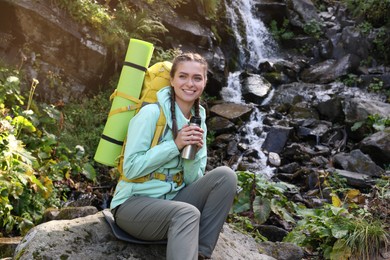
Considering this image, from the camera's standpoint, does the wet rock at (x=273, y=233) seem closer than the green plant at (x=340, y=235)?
No

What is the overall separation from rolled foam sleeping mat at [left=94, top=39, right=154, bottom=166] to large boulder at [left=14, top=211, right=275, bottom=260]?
1.66ft

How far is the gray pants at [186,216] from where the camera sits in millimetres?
2781

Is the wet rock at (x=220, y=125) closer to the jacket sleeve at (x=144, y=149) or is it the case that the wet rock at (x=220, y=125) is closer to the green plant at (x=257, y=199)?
the green plant at (x=257, y=199)

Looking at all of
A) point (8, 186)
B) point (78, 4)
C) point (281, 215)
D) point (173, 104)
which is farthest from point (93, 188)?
point (173, 104)

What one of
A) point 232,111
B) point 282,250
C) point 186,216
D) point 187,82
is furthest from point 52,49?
point 186,216

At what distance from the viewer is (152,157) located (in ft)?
9.74

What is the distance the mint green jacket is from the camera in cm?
299

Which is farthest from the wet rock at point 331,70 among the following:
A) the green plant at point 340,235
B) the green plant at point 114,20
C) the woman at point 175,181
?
the woman at point 175,181

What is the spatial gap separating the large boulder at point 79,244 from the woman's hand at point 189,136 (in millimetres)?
853

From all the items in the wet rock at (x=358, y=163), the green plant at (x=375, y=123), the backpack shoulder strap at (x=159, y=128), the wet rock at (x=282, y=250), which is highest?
the green plant at (x=375, y=123)

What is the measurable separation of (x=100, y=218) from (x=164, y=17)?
9.40 m

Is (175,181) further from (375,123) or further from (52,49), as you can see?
(375,123)

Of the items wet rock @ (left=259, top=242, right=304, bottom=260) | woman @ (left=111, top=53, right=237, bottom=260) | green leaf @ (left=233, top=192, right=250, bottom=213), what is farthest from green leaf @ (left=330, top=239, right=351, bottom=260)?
woman @ (left=111, top=53, right=237, bottom=260)

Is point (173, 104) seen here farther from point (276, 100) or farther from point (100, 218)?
point (276, 100)
